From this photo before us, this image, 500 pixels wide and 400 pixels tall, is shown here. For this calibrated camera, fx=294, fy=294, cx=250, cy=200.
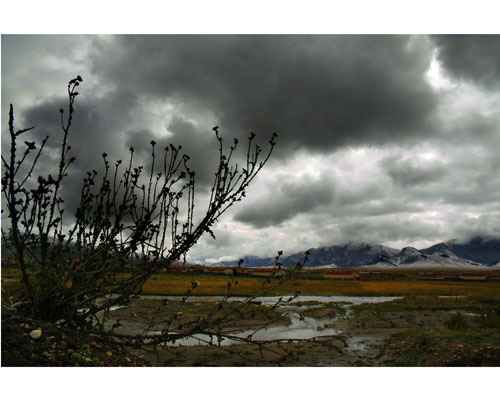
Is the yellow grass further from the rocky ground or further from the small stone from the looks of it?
the small stone

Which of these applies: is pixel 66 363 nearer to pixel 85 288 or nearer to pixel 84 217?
pixel 85 288

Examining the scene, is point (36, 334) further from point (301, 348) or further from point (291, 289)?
point (291, 289)

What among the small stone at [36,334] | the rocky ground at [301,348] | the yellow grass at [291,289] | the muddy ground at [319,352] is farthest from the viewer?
the yellow grass at [291,289]

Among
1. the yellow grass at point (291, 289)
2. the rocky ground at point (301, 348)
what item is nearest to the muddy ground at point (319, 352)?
the rocky ground at point (301, 348)

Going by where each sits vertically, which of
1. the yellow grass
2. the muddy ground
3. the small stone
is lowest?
the yellow grass

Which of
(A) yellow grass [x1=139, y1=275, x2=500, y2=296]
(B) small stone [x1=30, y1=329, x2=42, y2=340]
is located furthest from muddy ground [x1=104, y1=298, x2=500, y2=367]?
(A) yellow grass [x1=139, y1=275, x2=500, y2=296]

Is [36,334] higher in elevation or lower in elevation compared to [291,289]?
higher

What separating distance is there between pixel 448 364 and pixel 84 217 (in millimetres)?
8674

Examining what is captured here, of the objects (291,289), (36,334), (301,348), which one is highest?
(36,334)

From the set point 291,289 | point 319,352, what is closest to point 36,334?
point 319,352

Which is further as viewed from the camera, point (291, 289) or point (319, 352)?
point (291, 289)

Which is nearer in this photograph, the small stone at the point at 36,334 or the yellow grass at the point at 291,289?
the small stone at the point at 36,334

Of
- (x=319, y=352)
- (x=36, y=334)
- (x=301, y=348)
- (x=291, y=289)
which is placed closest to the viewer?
(x=36, y=334)

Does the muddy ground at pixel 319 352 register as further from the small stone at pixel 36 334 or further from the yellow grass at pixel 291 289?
the yellow grass at pixel 291 289
